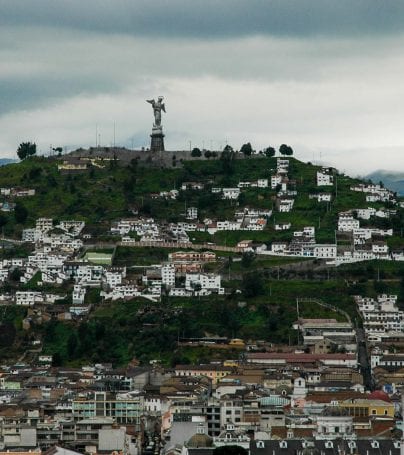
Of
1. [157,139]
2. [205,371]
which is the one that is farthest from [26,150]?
[205,371]

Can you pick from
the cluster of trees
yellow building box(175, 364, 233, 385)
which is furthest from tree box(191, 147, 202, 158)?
yellow building box(175, 364, 233, 385)

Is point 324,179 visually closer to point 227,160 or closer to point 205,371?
point 227,160

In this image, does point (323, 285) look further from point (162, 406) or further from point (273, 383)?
point (162, 406)

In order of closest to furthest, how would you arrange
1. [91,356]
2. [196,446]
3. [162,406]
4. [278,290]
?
[196,446]
[162,406]
[91,356]
[278,290]

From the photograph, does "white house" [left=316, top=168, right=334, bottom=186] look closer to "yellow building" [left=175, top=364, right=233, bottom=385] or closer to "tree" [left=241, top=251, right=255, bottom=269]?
"tree" [left=241, top=251, right=255, bottom=269]

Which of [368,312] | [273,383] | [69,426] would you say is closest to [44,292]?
[368,312]
